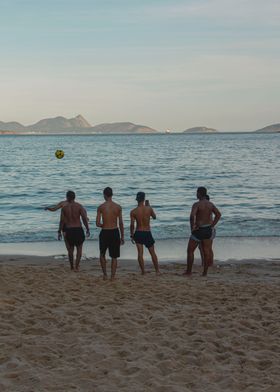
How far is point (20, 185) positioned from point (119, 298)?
29.2 meters

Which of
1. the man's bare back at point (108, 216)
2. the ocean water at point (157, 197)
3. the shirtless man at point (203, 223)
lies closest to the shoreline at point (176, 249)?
the ocean water at point (157, 197)

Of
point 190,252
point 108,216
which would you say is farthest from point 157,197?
point 108,216

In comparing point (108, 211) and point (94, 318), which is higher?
point (108, 211)

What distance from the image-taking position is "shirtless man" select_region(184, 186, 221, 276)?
37.4ft

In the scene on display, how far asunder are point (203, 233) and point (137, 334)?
4645mm

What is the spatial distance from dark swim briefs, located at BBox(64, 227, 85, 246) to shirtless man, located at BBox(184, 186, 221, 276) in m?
1.96

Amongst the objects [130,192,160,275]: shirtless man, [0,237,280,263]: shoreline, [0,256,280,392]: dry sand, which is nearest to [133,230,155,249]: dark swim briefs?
[130,192,160,275]: shirtless man

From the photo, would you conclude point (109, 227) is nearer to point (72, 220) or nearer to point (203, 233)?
point (72, 220)

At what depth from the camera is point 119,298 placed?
9.05 m

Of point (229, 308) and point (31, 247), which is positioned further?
point (31, 247)

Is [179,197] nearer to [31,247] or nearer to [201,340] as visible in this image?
[31,247]

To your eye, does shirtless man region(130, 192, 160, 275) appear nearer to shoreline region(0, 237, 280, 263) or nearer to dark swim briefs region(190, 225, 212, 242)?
dark swim briefs region(190, 225, 212, 242)

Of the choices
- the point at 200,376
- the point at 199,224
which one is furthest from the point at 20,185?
the point at 200,376

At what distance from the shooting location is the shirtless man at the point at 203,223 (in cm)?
1139
